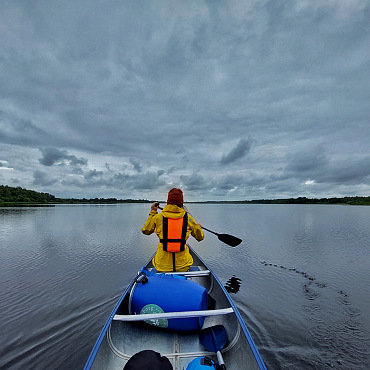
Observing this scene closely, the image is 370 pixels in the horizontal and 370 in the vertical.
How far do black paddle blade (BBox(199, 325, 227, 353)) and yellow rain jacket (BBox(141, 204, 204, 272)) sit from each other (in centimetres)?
167

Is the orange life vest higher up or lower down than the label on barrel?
higher up

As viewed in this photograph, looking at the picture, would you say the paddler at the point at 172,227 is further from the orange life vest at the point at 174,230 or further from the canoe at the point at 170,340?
the canoe at the point at 170,340

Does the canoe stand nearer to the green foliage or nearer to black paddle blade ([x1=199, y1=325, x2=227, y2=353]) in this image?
black paddle blade ([x1=199, y1=325, x2=227, y2=353])

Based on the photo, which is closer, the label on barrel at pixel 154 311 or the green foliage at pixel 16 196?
the label on barrel at pixel 154 311

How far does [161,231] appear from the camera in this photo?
4605 millimetres

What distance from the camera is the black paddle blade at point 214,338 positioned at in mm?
3303

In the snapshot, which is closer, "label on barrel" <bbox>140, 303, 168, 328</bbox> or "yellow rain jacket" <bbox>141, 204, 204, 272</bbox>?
"label on barrel" <bbox>140, 303, 168, 328</bbox>

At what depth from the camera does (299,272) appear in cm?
982

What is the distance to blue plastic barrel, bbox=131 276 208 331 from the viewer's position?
3521 mm

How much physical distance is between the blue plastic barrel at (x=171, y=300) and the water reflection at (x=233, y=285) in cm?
458

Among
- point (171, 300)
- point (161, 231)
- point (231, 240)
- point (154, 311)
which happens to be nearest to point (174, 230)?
point (161, 231)

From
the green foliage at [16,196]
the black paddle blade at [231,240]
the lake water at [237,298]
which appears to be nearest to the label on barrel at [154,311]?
the lake water at [237,298]

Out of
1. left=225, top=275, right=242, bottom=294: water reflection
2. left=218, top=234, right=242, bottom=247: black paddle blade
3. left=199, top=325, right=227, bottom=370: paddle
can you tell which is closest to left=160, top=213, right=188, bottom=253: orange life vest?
left=199, top=325, right=227, bottom=370: paddle

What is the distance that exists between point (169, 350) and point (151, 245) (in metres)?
12.0
